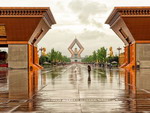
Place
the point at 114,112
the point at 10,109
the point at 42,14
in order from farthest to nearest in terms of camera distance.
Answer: the point at 42,14 < the point at 10,109 < the point at 114,112

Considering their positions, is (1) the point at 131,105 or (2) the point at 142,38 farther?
(2) the point at 142,38

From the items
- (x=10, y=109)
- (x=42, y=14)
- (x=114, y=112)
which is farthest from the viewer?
(x=42, y=14)

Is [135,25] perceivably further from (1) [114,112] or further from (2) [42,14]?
(1) [114,112]

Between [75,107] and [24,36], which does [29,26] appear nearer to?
[24,36]

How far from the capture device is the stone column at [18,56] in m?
67.9

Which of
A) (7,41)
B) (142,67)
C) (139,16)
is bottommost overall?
(142,67)

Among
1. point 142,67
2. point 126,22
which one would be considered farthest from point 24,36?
point 142,67

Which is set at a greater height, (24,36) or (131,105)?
(24,36)

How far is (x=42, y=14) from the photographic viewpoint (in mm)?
65688

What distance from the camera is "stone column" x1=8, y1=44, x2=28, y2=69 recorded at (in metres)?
67.9

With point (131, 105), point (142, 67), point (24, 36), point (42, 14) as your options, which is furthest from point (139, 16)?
point (131, 105)

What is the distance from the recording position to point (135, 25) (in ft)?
218

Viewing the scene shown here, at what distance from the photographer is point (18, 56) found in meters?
68.1

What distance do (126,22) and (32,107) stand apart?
55.5 m
